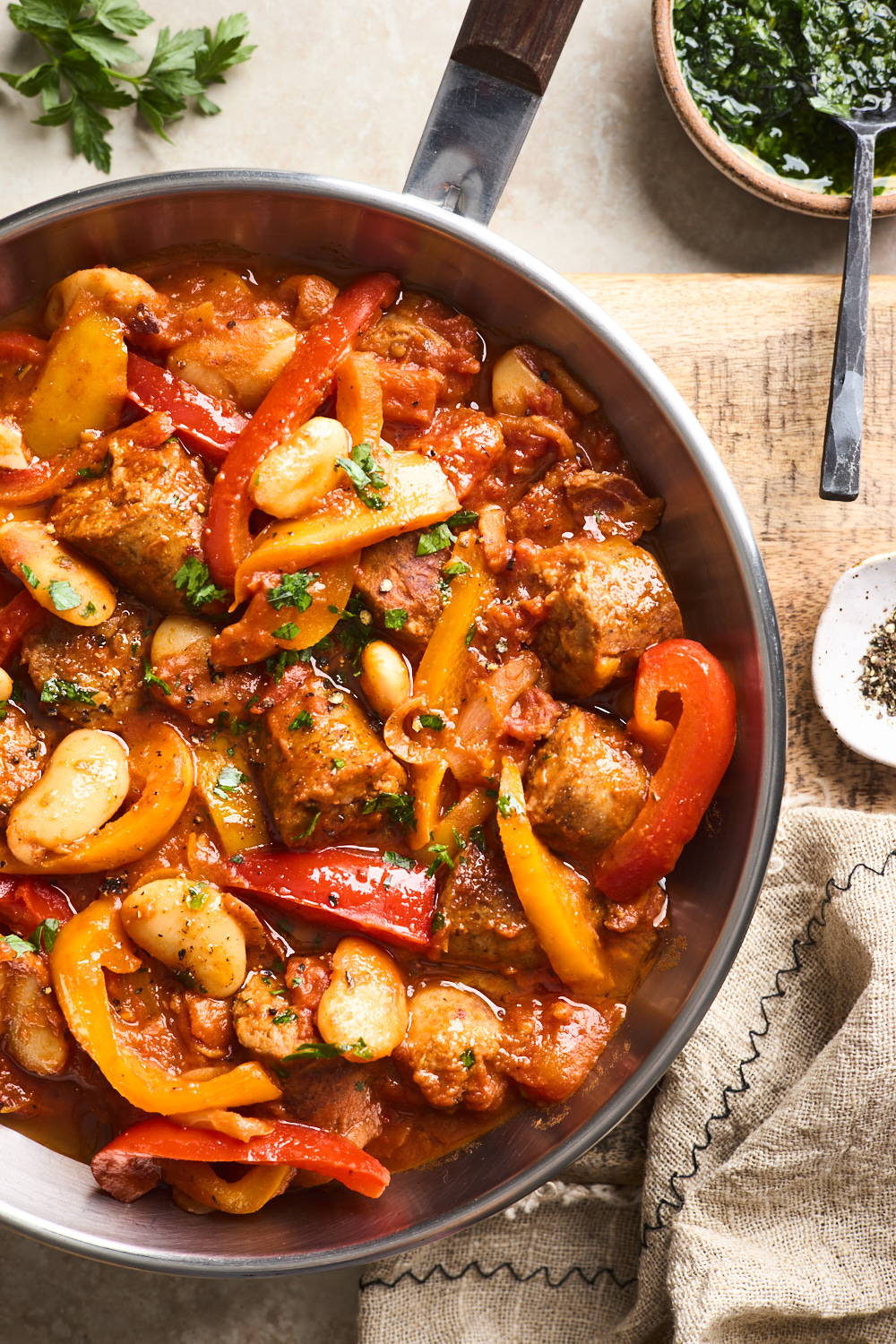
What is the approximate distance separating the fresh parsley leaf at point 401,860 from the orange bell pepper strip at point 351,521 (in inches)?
36.7

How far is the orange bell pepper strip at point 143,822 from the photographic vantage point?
306cm

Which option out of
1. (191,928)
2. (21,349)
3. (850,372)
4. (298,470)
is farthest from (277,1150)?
(850,372)

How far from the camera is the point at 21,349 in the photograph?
10.6ft

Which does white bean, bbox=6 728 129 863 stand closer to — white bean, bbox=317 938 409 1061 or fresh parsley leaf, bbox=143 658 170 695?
fresh parsley leaf, bbox=143 658 170 695

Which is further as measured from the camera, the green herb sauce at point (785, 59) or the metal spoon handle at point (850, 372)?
the green herb sauce at point (785, 59)

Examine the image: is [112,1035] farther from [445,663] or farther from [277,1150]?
[445,663]

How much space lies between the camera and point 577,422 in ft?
11.2

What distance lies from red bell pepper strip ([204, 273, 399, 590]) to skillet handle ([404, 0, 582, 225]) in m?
0.55

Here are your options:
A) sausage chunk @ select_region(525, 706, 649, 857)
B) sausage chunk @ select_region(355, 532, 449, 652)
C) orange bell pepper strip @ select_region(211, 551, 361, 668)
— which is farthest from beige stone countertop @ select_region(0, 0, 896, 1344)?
sausage chunk @ select_region(525, 706, 649, 857)

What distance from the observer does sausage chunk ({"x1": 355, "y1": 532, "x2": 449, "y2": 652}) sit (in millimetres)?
3131

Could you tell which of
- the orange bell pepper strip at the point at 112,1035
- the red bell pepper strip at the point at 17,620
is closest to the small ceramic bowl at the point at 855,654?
the orange bell pepper strip at the point at 112,1035

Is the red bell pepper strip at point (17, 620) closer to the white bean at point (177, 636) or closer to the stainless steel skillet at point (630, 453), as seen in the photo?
the white bean at point (177, 636)

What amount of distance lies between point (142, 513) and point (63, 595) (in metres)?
0.35

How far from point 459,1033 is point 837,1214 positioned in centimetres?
149
